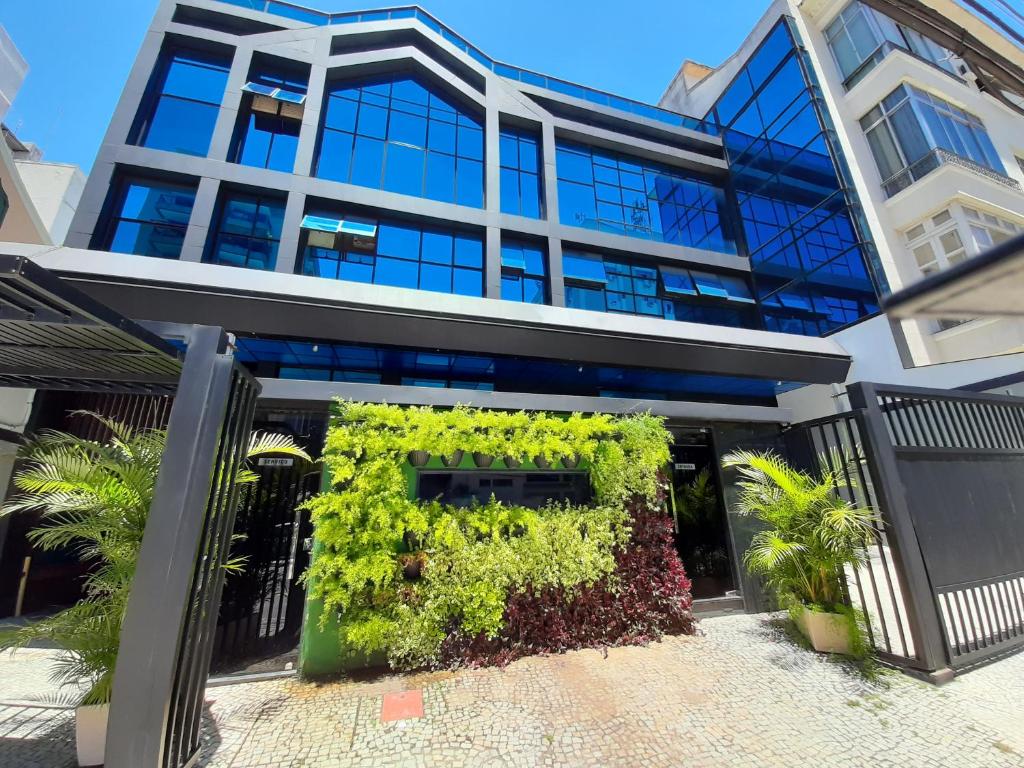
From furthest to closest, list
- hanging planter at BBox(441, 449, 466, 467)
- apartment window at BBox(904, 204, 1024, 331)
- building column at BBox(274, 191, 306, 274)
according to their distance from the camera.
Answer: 1. building column at BBox(274, 191, 306, 274)
2. apartment window at BBox(904, 204, 1024, 331)
3. hanging planter at BBox(441, 449, 466, 467)

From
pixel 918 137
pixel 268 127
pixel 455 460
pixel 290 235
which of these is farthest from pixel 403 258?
pixel 918 137

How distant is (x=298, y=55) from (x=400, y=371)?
405 inches

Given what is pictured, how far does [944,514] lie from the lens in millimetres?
4352

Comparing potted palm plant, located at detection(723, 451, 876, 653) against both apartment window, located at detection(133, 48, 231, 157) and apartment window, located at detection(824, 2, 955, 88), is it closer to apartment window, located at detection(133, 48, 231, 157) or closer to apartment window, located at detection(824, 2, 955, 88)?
apartment window, located at detection(824, 2, 955, 88)

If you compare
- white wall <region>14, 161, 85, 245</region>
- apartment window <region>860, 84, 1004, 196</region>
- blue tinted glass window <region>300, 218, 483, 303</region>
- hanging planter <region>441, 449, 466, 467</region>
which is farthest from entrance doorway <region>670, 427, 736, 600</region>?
white wall <region>14, 161, 85, 245</region>

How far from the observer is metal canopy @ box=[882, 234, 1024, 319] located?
106 cm

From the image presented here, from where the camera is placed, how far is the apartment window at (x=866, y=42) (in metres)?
10.5

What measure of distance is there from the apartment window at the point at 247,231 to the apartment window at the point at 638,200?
8944 millimetres

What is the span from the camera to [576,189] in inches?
560

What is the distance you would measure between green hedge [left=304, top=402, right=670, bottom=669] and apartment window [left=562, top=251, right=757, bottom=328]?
27.4ft

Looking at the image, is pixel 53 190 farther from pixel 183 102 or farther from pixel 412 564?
pixel 412 564

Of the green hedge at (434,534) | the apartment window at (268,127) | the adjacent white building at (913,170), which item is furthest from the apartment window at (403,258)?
the adjacent white building at (913,170)

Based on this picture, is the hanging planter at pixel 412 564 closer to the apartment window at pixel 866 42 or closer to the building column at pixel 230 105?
the building column at pixel 230 105

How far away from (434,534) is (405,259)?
9238mm
